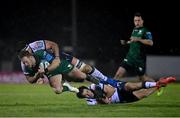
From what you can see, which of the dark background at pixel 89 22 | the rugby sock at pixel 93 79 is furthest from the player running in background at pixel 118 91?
the dark background at pixel 89 22

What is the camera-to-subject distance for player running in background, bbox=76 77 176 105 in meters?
12.7

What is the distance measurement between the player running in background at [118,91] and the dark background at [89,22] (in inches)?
776

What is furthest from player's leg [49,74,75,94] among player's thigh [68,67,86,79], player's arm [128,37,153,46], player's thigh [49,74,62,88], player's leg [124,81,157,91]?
player's arm [128,37,153,46]

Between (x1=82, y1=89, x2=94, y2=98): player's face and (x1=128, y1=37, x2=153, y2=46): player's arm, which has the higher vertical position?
(x1=128, y1=37, x2=153, y2=46): player's arm

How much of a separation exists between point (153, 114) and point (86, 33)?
78.0 feet

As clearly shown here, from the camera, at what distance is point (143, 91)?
13.3 m

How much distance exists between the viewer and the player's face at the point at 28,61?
41.1 feet

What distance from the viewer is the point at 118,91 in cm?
1312

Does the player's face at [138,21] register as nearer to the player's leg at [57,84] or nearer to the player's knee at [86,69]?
the player's knee at [86,69]

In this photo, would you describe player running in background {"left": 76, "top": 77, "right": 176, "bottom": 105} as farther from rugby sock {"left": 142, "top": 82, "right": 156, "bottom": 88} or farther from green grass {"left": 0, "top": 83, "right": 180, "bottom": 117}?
green grass {"left": 0, "top": 83, "right": 180, "bottom": 117}

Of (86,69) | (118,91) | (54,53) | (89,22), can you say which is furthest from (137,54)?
(89,22)

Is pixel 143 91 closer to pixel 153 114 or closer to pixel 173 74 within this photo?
pixel 153 114

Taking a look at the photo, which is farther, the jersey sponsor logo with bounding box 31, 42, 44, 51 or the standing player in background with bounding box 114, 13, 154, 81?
the standing player in background with bounding box 114, 13, 154, 81

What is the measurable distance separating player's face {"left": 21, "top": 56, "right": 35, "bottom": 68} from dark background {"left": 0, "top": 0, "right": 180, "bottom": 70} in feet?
67.3
